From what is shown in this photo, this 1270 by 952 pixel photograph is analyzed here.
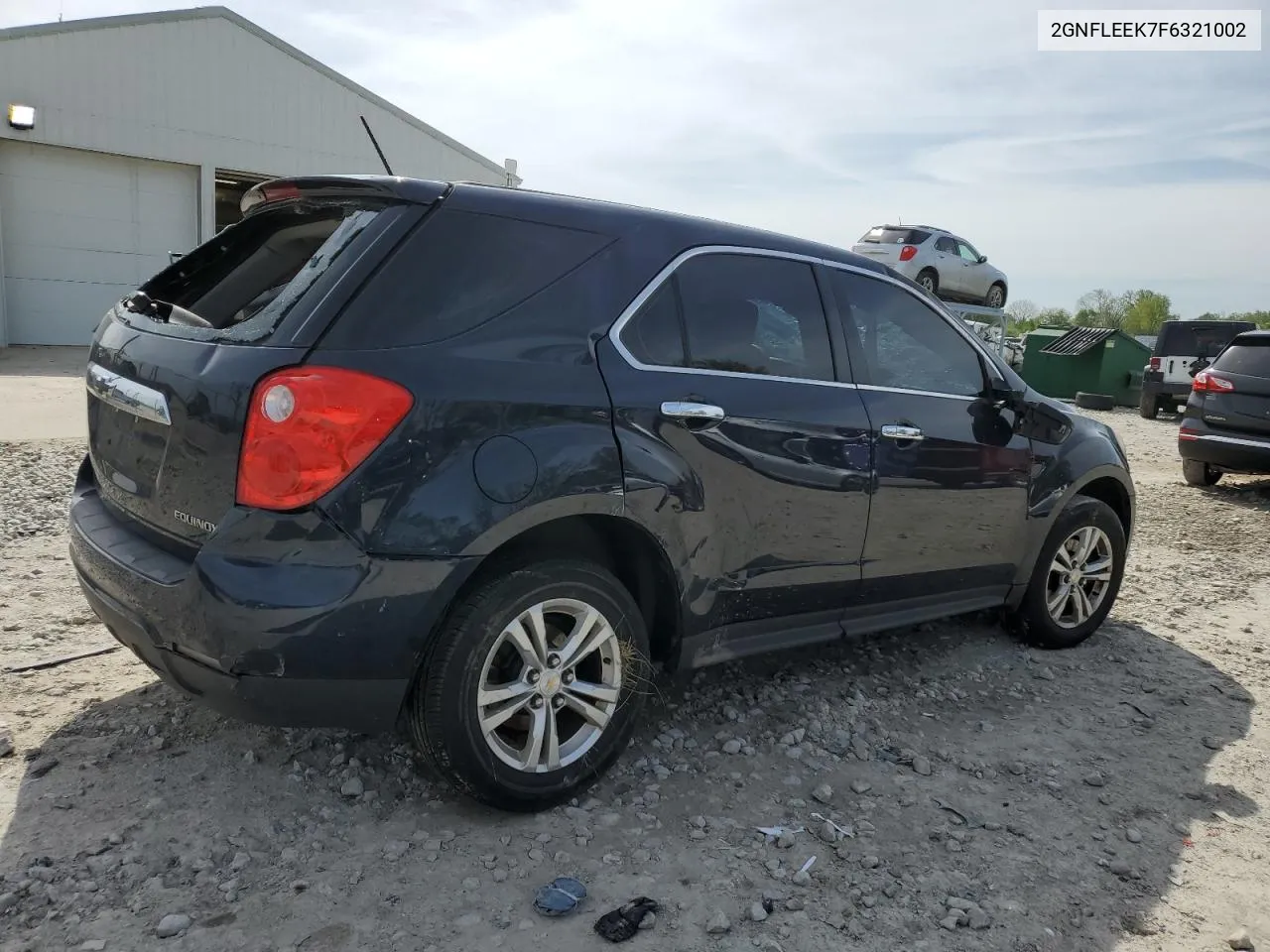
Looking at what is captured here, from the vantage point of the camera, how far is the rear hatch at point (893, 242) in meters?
15.2

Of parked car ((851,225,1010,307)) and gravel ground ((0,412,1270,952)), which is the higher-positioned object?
parked car ((851,225,1010,307))

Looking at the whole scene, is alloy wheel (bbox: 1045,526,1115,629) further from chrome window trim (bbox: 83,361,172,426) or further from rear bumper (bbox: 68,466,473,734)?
chrome window trim (bbox: 83,361,172,426)

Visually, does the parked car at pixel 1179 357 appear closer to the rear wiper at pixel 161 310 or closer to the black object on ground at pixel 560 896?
the black object on ground at pixel 560 896

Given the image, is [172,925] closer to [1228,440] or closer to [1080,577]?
[1080,577]

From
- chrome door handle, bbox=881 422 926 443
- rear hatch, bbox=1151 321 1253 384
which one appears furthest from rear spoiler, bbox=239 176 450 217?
rear hatch, bbox=1151 321 1253 384

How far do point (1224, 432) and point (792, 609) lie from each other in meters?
7.72

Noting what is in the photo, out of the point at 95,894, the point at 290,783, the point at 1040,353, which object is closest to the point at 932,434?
the point at 290,783

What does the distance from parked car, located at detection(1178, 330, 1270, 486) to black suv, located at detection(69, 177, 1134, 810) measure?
6952 millimetres

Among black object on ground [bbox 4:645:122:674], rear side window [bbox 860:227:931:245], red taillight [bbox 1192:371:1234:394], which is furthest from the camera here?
rear side window [bbox 860:227:931:245]

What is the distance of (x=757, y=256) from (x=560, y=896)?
2178mm

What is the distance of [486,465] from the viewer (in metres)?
2.58

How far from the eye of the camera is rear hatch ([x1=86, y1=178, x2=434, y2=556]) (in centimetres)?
247

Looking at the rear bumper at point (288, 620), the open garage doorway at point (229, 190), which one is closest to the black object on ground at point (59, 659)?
the rear bumper at point (288, 620)

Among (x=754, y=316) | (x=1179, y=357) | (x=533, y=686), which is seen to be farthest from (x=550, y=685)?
(x=1179, y=357)
